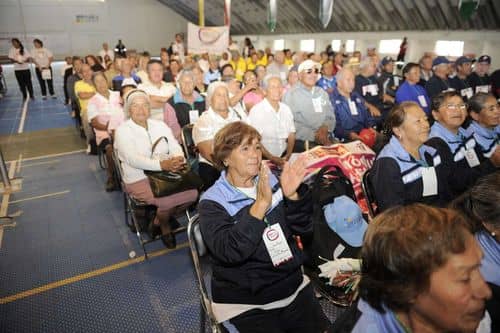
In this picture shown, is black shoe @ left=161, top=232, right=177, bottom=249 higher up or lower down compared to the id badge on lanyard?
lower down

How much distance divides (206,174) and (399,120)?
203 cm

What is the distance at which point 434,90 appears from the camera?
5.73 meters

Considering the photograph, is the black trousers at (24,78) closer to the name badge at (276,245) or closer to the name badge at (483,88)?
the name badge at (276,245)

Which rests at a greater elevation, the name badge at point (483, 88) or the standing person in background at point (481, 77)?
the standing person in background at point (481, 77)

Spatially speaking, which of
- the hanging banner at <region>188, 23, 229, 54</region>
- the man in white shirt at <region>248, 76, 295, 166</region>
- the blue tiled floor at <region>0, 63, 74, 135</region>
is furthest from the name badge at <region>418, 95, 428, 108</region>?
the blue tiled floor at <region>0, 63, 74, 135</region>

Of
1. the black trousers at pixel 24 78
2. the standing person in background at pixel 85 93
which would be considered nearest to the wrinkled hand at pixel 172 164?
the standing person in background at pixel 85 93

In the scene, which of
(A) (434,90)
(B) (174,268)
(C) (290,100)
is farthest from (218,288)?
(A) (434,90)

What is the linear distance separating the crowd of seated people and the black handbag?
0.08m

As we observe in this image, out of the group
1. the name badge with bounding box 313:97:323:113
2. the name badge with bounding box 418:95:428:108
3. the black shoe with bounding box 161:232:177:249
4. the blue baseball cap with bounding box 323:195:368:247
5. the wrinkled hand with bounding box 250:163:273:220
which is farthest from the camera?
the name badge with bounding box 418:95:428:108

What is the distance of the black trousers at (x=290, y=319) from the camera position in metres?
1.62

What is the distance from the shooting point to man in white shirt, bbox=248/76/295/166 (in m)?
3.97

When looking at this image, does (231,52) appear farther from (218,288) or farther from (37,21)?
(37,21)

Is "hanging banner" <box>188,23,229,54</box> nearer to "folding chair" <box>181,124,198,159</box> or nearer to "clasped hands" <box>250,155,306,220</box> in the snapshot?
"folding chair" <box>181,124,198,159</box>

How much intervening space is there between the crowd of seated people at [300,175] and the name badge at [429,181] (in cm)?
2
